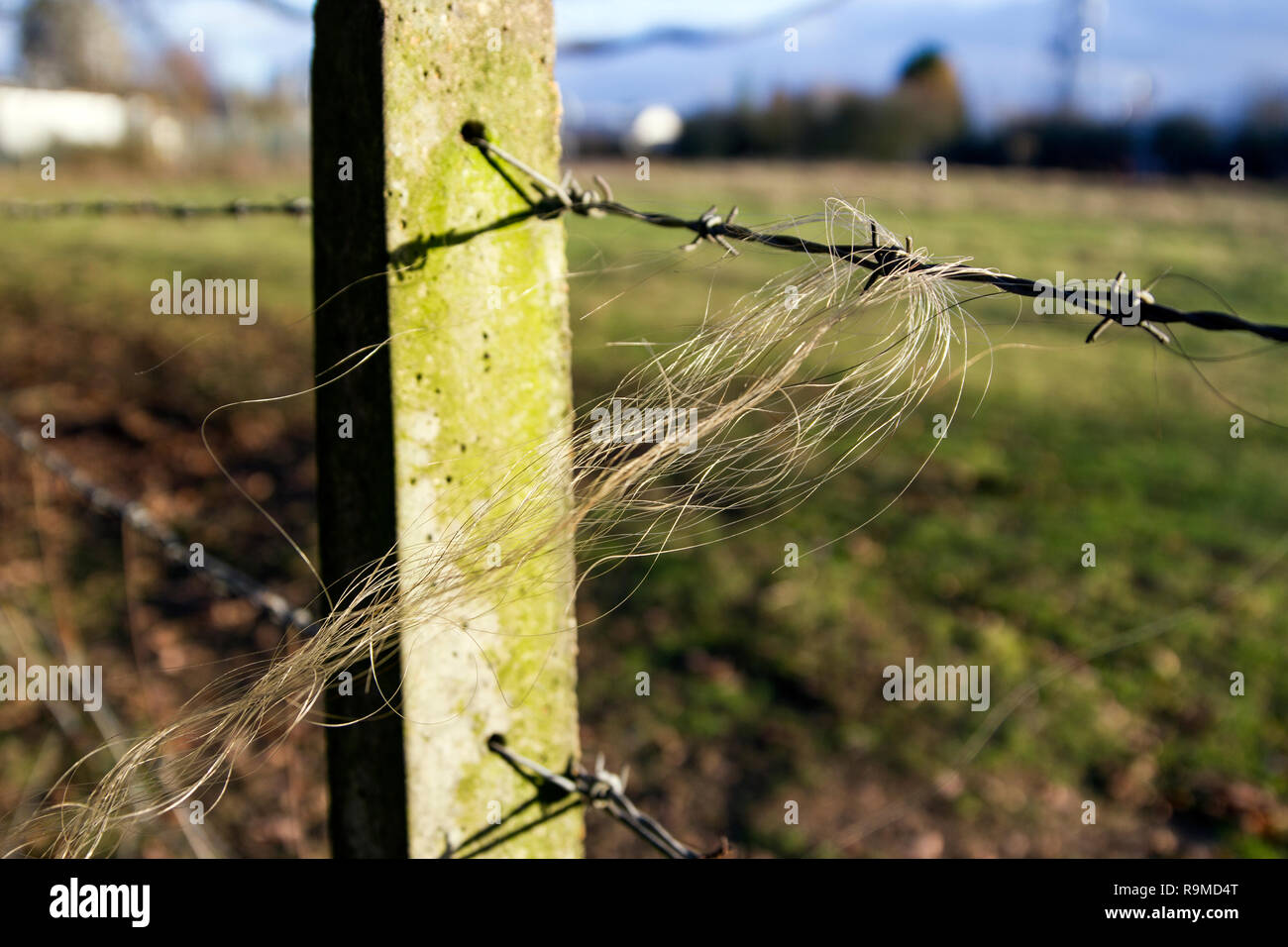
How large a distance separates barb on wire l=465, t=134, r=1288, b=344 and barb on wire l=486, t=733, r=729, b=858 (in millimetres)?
743

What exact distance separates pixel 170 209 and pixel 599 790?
218cm

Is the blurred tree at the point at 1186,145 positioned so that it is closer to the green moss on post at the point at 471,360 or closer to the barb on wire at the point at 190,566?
the barb on wire at the point at 190,566

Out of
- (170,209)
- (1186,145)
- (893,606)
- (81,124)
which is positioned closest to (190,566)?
(170,209)

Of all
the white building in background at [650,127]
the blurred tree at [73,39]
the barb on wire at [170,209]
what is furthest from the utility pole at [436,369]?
the white building in background at [650,127]

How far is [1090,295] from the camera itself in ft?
3.77

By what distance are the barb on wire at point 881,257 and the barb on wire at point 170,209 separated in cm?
54

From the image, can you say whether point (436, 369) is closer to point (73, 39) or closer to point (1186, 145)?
point (1186, 145)

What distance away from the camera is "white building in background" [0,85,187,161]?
3531cm

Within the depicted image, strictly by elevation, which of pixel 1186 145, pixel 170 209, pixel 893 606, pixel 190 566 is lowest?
pixel 893 606

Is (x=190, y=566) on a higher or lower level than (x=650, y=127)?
lower

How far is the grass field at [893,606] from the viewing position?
3.63 meters

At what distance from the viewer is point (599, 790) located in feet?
4.76
